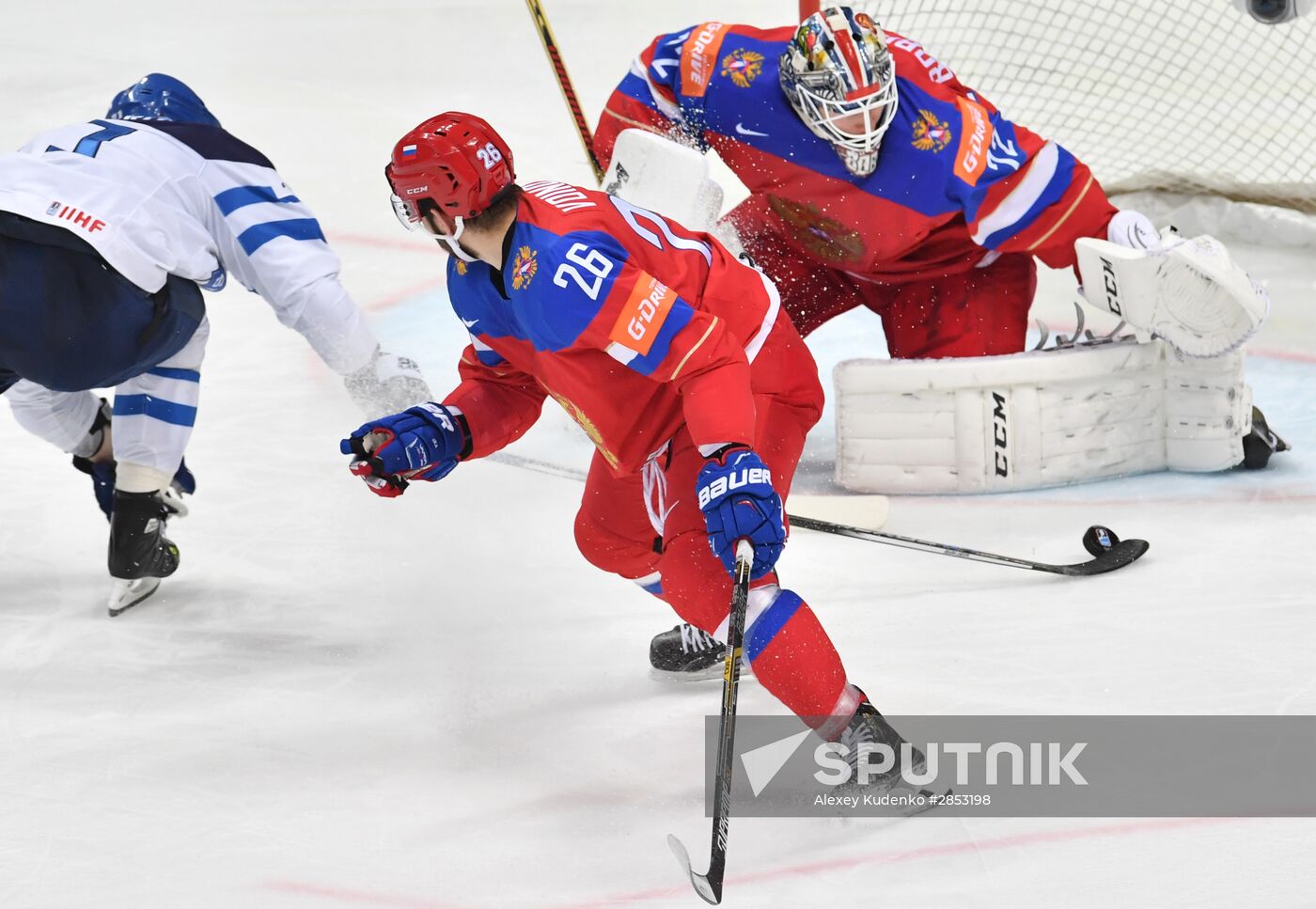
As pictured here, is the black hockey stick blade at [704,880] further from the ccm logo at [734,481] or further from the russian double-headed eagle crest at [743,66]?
the russian double-headed eagle crest at [743,66]

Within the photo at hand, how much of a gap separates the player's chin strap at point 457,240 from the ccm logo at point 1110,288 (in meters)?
1.67

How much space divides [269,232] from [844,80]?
1.21m

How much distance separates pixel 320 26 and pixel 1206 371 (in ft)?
15.0

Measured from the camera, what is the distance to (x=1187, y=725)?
224 cm

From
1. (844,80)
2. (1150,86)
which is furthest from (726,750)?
(1150,86)

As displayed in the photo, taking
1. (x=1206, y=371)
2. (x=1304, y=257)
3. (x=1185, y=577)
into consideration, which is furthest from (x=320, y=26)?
(x=1185, y=577)

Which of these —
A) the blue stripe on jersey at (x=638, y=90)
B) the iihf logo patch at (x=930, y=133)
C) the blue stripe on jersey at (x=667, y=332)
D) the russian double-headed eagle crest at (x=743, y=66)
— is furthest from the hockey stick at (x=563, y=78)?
the blue stripe on jersey at (x=667, y=332)

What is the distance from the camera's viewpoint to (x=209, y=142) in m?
2.83

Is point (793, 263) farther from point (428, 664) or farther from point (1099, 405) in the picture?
point (428, 664)

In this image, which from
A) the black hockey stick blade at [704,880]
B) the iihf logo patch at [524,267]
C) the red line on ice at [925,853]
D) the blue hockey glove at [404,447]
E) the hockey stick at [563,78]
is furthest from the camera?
the hockey stick at [563,78]

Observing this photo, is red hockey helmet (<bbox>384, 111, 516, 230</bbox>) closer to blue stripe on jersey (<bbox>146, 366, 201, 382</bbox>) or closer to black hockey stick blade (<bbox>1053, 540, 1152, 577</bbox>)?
blue stripe on jersey (<bbox>146, 366, 201, 382</bbox>)

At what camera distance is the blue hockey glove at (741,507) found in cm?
184

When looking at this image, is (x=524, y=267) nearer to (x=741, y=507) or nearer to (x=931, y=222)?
(x=741, y=507)

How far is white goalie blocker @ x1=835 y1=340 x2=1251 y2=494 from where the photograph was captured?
3.26 m
